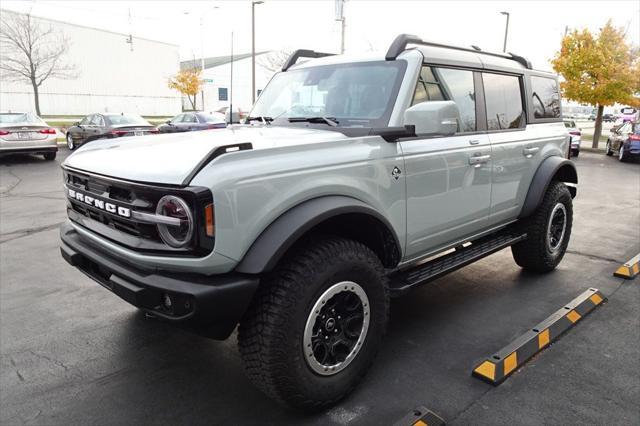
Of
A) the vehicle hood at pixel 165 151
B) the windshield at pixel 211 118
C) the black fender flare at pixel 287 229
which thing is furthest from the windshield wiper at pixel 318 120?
the windshield at pixel 211 118

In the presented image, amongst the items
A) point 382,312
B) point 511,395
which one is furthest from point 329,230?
point 511,395

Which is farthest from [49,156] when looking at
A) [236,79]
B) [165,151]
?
[236,79]

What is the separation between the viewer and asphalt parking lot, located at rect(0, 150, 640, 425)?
2.73m

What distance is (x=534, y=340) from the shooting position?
3.42m

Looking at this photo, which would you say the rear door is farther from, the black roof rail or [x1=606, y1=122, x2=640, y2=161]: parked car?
[x1=606, y1=122, x2=640, y2=161]: parked car

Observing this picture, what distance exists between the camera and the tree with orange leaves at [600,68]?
1927 centimetres

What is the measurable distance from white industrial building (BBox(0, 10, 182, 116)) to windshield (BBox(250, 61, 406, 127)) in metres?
39.0

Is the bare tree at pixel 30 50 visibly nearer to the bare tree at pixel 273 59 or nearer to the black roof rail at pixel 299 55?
the bare tree at pixel 273 59

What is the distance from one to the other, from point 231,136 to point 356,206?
951 mm

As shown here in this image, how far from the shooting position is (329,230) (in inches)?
113

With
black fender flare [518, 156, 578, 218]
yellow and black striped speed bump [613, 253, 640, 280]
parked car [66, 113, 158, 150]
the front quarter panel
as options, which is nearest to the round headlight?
the front quarter panel

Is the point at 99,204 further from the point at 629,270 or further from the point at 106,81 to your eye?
the point at 106,81

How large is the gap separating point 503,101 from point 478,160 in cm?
91

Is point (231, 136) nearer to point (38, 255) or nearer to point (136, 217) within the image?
point (136, 217)
